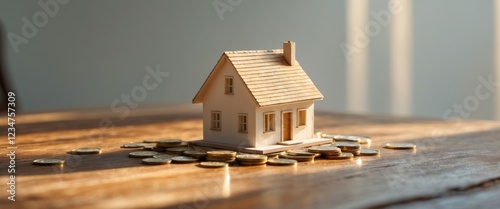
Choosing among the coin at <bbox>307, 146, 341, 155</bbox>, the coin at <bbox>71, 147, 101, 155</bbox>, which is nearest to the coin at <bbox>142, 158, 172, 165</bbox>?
the coin at <bbox>71, 147, 101, 155</bbox>

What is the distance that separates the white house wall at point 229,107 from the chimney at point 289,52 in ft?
1.01

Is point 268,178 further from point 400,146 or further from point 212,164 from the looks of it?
point 400,146

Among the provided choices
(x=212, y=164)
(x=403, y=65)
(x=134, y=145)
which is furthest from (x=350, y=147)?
(x=403, y=65)

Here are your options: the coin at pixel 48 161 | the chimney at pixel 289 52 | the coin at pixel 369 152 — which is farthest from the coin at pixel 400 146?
the coin at pixel 48 161

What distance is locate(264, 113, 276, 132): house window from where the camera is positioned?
3291 mm

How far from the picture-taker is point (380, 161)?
3.08 meters

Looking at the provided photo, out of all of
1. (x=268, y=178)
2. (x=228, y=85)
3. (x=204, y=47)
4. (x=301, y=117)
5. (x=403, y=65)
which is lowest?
(x=268, y=178)

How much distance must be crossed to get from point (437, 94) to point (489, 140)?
383 centimetres

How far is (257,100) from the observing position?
125 inches

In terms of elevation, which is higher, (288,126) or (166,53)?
(166,53)

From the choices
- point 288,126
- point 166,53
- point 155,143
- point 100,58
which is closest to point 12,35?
point 100,58

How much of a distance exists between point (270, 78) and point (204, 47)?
396 centimetres

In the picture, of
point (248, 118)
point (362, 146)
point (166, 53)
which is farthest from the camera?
point (166, 53)

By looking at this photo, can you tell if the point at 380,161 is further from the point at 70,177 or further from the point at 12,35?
the point at 12,35
